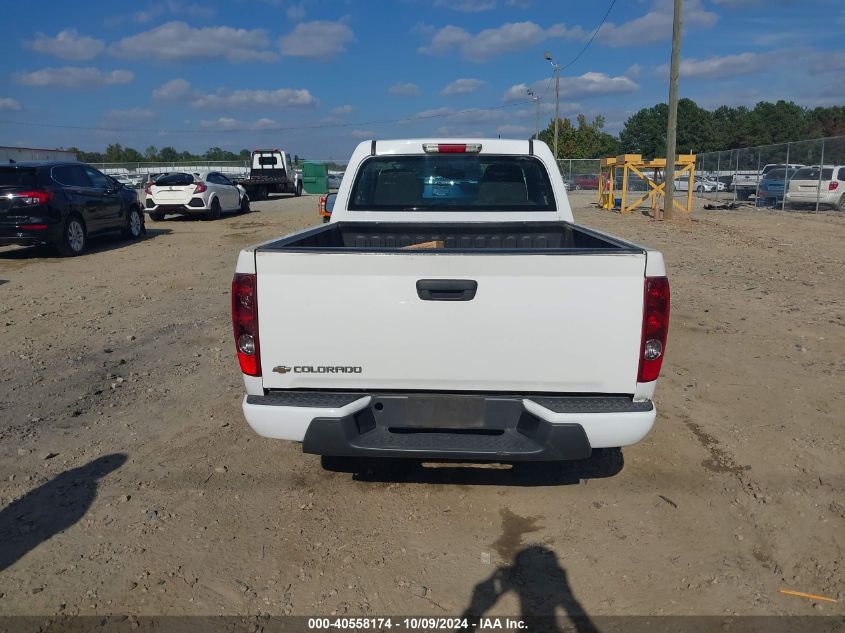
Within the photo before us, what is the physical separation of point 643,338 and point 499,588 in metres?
1.32

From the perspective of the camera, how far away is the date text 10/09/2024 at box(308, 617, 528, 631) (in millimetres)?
2855

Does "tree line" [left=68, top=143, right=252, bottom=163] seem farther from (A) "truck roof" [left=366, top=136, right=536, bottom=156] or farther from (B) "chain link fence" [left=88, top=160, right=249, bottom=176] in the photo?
(A) "truck roof" [left=366, top=136, right=536, bottom=156]

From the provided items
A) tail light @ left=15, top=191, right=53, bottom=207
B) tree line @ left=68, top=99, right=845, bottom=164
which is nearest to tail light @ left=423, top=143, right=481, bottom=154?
tail light @ left=15, top=191, right=53, bottom=207

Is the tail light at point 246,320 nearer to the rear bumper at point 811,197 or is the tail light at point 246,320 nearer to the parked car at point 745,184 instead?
the rear bumper at point 811,197

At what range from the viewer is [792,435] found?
471cm

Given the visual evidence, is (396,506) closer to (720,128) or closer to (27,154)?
(27,154)

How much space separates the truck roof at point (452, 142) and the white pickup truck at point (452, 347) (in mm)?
2269

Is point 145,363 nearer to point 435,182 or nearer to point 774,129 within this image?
point 435,182

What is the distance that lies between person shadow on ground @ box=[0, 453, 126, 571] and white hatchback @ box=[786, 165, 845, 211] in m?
24.5

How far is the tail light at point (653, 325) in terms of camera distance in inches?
125

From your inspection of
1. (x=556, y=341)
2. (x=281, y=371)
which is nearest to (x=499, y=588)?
(x=556, y=341)

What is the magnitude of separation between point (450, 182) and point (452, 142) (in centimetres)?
34

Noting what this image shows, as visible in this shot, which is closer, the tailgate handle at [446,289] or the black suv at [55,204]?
the tailgate handle at [446,289]

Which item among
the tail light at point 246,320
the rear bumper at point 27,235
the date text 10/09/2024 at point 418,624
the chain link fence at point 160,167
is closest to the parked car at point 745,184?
the rear bumper at point 27,235
